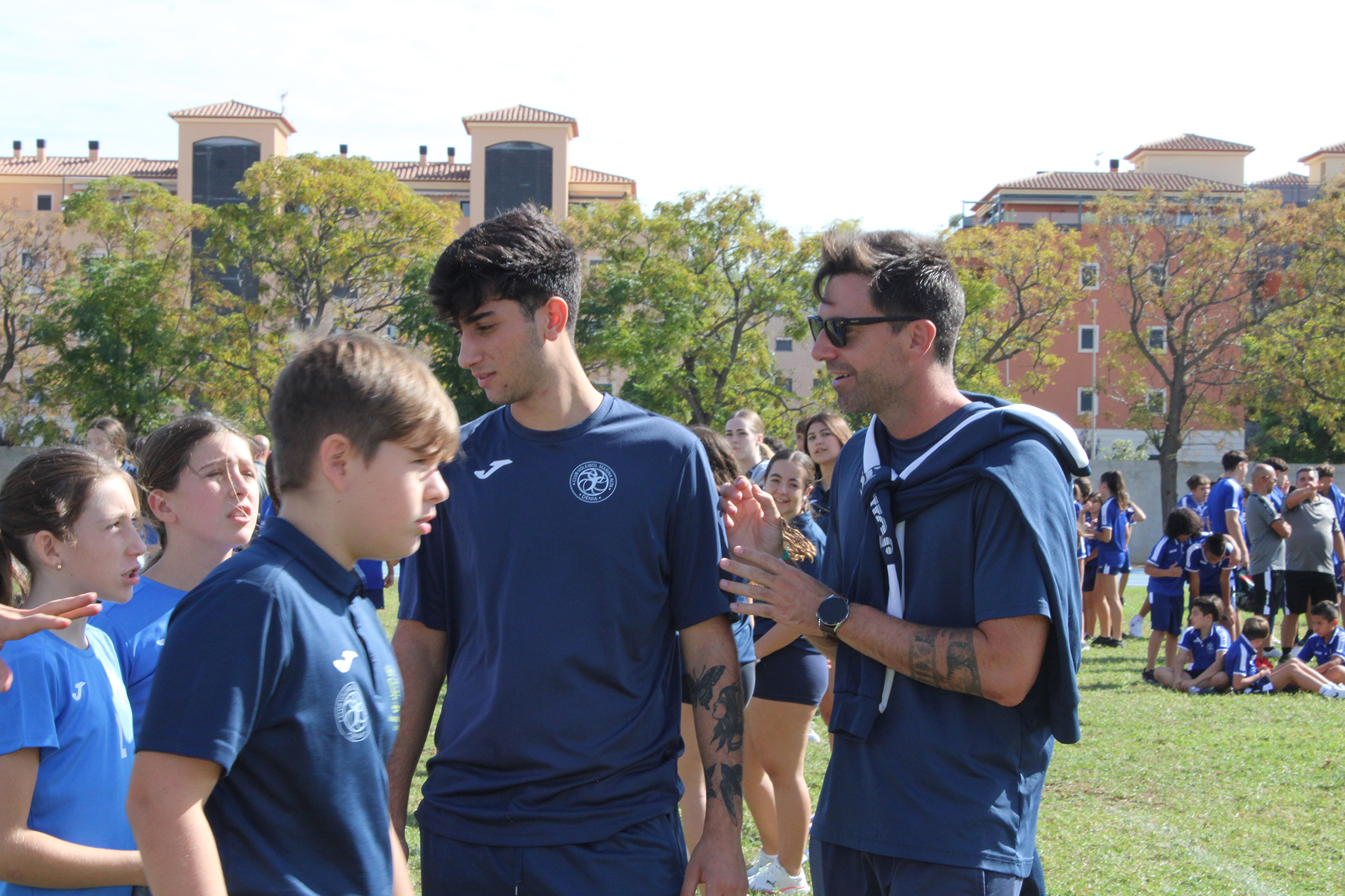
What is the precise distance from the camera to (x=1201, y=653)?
10.7 m

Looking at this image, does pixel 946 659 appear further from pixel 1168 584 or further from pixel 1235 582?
pixel 1235 582

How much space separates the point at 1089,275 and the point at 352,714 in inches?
1477

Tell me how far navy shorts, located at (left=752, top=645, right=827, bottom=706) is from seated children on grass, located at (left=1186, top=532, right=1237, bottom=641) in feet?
27.3

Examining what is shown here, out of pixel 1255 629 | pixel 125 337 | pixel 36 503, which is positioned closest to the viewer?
pixel 36 503

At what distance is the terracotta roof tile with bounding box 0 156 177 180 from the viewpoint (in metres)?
65.6

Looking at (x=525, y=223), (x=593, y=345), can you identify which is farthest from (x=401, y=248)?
(x=525, y=223)

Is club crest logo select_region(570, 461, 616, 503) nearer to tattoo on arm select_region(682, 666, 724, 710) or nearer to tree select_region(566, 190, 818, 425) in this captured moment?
tattoo on arm select_region(682, 666, 724, 710)

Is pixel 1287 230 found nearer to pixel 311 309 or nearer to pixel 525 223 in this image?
pixel 311 309

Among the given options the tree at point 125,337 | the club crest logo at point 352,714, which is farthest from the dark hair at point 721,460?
the tree at point 125,337

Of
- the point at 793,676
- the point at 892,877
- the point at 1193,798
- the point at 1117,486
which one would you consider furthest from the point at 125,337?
the point at 892,877

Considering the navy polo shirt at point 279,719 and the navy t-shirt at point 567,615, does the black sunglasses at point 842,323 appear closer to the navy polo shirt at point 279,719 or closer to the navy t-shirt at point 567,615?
the navy t-shirt at point 567,615

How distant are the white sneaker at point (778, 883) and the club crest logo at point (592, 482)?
3203mm

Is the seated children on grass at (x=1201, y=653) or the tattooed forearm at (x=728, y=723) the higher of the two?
the tattooed forearm at (x=728, y=723)

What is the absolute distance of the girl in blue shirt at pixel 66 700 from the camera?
87.2 inches
